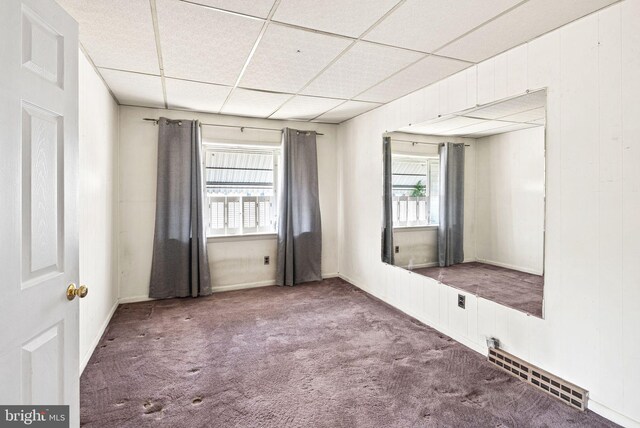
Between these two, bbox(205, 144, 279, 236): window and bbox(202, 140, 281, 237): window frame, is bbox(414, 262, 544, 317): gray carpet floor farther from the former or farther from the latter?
bbox(205, 144, 279, 236): window

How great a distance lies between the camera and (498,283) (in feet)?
8.82

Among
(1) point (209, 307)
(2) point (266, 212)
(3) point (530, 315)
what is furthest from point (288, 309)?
(3) point (530, 315)

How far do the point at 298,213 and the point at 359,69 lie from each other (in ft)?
7.83

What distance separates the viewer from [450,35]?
7.30ft

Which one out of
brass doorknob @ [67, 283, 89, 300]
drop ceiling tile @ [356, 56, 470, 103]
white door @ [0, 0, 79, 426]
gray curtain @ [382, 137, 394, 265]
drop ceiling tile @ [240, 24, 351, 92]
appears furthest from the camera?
gray curtain @ [382, 137, 394, 265]

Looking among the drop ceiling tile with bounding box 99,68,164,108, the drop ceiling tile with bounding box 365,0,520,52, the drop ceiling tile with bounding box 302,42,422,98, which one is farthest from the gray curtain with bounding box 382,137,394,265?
the drop ceiling tile with bounding box 99,68,164,108

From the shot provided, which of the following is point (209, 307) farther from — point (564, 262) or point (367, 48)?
point (564, 262)

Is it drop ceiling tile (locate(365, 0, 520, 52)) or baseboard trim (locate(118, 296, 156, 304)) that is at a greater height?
drop ceiling tile (locate(365, 0, 520, 52))

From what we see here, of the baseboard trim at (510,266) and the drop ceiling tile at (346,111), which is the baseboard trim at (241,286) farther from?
the baseboard trim at (510,266)

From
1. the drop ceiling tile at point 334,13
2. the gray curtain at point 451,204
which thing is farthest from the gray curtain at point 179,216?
the gray curtain at point 451,204

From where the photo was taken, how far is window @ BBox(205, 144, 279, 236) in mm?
4527

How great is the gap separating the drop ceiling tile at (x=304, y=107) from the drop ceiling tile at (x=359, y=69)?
23cm

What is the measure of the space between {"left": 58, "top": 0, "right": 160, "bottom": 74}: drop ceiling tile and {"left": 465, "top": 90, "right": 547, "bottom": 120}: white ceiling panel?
8.26 ft

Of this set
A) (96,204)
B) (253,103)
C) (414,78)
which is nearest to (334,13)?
(414,78)
